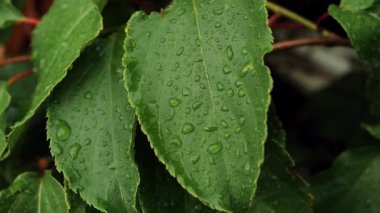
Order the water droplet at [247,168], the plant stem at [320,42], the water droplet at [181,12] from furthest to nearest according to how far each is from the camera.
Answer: the plant stem at [320,42]
the water droplet at [181,12]
the water droplet at [247,168]

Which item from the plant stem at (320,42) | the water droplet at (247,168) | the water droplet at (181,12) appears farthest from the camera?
the plant stem at (320,42)

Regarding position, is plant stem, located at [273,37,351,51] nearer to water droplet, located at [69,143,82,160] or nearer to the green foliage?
the green foliage

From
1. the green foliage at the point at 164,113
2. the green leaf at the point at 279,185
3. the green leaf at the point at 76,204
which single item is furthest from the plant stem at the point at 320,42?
the green leaf at the point at 76,204

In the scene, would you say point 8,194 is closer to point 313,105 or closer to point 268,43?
point 268,43

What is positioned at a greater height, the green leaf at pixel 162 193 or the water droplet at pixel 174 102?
the water droplet at pixel 174 102

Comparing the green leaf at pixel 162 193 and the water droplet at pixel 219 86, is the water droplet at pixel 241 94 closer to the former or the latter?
the water droplet at pixel 219 86

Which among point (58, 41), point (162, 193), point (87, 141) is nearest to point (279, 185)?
point (162, 193)

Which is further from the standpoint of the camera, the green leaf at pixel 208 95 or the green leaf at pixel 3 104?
the green leaf at pixel 3 104
